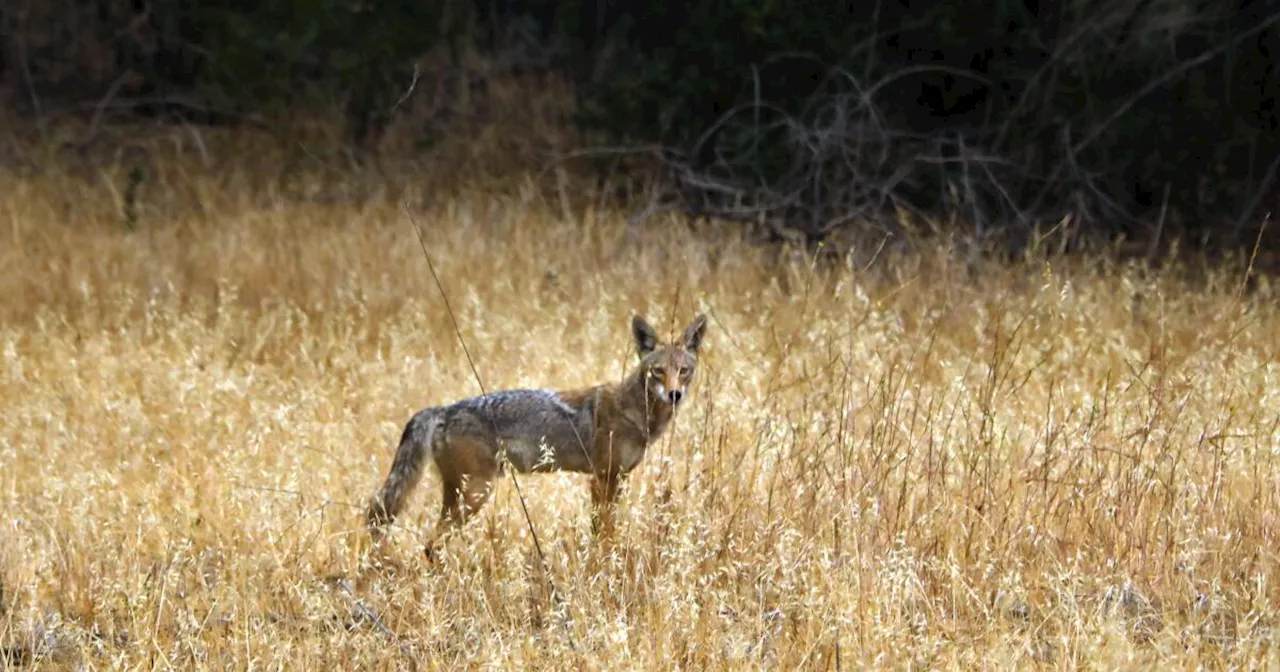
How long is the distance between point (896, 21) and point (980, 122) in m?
1.00

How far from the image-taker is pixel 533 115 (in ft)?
47.6

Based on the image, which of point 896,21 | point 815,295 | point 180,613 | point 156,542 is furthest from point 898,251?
point 180,613

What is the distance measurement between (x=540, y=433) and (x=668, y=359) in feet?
1.80

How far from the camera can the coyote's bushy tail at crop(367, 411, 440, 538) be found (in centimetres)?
581

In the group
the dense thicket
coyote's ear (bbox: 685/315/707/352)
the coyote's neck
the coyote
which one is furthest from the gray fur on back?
the dense thicket

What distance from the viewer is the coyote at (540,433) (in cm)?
581

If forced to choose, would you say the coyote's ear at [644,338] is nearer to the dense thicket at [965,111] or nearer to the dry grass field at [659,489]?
the dry grass field at [659,489]

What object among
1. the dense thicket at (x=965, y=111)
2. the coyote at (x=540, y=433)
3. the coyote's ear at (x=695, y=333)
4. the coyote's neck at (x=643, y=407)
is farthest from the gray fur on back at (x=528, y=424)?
the dense thicket at (x=965, y=111)

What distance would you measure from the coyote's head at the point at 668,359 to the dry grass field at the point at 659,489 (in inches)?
5.0

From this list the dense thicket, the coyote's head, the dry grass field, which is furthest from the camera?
the dense thicket

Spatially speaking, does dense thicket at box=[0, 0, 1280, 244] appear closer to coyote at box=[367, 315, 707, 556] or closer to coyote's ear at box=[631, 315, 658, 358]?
coyote's ear at box=[631, 315, 658, 358]

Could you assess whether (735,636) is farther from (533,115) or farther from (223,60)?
(223,60)

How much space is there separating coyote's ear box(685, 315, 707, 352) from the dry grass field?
12cm

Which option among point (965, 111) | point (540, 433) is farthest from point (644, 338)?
point (965, 111)
